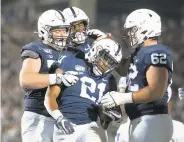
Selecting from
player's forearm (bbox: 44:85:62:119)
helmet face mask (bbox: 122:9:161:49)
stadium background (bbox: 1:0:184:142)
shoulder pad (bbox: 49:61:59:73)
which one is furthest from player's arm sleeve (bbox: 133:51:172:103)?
stadium background (bbox: 1:0:184:142)

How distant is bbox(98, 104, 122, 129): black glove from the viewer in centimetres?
376

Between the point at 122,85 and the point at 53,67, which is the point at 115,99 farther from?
the point at 53,67

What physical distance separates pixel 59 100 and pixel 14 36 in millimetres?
5476

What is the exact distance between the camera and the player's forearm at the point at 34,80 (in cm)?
399

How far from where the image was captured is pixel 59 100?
12.5ft

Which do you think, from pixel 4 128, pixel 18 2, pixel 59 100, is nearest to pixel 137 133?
pixel 59 100

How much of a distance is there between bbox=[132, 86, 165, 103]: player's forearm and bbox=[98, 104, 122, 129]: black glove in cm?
24

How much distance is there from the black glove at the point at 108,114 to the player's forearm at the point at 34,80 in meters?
0.36

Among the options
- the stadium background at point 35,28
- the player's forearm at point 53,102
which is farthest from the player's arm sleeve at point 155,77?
the stadium background at point 35,28

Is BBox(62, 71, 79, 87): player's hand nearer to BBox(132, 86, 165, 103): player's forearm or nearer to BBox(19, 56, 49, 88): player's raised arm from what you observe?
BBox(19, 56, 49, 88): player's raised arm

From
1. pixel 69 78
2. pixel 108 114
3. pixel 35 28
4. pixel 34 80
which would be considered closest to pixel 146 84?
pixel 108 114

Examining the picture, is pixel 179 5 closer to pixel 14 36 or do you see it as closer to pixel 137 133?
pixel 14 36

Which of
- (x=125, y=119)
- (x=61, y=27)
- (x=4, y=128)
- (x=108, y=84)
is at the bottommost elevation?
(x=4, y=128)

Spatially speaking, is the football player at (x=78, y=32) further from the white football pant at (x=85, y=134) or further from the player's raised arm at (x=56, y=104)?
the white football pant at (x=85, y=134)
